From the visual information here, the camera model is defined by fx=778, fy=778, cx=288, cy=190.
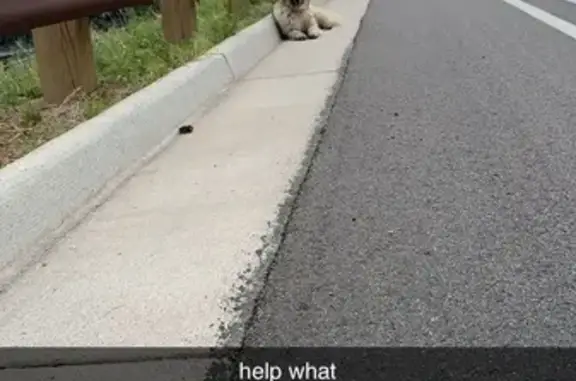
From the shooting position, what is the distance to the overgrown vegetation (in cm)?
438

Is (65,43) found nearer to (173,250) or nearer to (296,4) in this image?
(173,250)

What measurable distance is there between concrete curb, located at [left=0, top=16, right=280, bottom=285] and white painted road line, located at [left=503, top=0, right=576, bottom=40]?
14.1 feet

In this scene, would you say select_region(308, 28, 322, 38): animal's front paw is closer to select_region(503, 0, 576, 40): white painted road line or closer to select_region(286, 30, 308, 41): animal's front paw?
select_region(286, 30, 308, 41): animal's front paw

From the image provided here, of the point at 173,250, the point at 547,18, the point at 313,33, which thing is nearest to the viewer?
the point at 173,250

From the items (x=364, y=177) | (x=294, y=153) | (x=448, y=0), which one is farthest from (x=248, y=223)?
(x=448, y=0)

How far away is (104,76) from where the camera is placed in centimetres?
593

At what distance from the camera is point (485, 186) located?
372 cm

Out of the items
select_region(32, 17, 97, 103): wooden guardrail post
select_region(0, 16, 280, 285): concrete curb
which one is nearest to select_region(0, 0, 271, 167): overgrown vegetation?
select_region(32, 17, 97, 103): wooden guardrail post

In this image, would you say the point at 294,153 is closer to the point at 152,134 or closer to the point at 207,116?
the point at 152,134

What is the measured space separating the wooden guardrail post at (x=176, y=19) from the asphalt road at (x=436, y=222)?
1.95 metres

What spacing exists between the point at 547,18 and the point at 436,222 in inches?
284

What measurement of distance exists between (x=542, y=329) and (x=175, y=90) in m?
3.60

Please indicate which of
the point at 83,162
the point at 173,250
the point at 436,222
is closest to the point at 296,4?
the point at 83,162

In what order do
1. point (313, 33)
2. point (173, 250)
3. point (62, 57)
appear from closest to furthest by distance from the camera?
point (173, 250) < point (62, 57) < point (313, 33)
